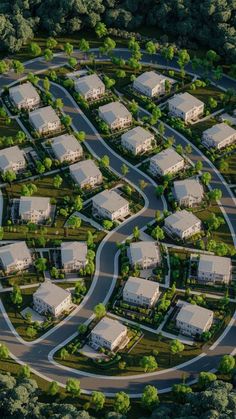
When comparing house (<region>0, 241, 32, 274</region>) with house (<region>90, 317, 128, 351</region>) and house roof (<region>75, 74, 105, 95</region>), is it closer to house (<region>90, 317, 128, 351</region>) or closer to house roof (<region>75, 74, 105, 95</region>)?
house (<region>90, 317, 128, 351</region>)

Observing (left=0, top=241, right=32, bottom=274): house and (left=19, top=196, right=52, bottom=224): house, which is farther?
(left=19, top=196, right=52, bottom=224): house

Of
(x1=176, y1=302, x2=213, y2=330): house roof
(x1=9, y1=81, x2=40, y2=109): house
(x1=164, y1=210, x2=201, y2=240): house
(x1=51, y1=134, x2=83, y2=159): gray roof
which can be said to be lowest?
(x1=176, y1=302, x2=213, y2=330): house roof

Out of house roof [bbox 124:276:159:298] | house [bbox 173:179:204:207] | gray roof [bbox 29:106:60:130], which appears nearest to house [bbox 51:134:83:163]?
gray roof [bbox 29:106:60:130]

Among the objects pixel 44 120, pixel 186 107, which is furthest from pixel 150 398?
pixel 186 107

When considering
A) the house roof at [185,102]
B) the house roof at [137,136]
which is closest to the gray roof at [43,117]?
the house roof at [137,136]

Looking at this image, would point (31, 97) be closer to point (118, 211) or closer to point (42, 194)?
point (42, 194)
